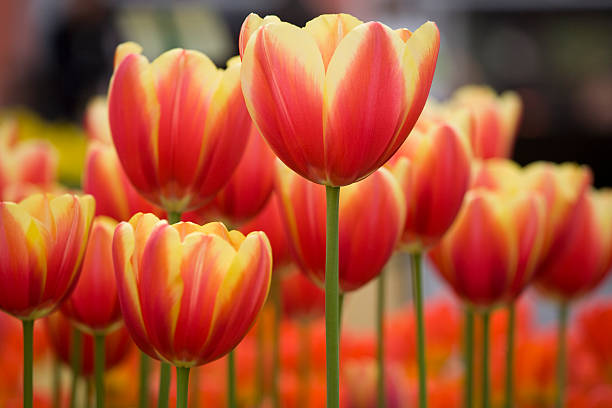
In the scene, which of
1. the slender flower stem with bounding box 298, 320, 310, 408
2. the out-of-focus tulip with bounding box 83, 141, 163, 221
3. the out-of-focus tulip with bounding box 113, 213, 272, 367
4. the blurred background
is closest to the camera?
the out-of-focus tulip with bounding box 113, 213, 272, 367

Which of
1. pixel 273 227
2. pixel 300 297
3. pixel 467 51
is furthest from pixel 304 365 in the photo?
pixel 467 51

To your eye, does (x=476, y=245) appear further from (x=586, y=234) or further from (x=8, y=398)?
(x=8, y=398)

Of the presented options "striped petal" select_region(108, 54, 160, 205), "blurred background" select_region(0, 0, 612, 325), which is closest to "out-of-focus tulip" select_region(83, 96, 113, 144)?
"striped petal" select_region(108, 54, 160, 205)

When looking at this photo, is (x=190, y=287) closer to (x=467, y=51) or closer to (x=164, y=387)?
(x=164, y=387)

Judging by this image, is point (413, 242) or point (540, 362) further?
point (540, 362)

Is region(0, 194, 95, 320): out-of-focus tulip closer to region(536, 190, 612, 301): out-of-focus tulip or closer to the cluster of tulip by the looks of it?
the cluster of tulip

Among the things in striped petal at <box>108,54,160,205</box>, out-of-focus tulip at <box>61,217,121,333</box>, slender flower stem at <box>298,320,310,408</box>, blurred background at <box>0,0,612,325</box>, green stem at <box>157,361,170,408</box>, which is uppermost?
blurred background at <box>0,0,612,325</box>

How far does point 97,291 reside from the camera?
314 mm

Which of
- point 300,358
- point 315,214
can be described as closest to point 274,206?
point 315,214

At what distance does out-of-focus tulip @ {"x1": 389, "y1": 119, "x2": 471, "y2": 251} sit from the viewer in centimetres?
32

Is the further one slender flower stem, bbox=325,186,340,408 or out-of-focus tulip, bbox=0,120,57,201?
out-of-focus tulip, bbox=0,120,57,201

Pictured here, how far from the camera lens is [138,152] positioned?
294 mm

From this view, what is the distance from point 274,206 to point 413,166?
0.23 ft

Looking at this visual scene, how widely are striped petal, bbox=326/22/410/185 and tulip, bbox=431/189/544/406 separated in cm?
11
